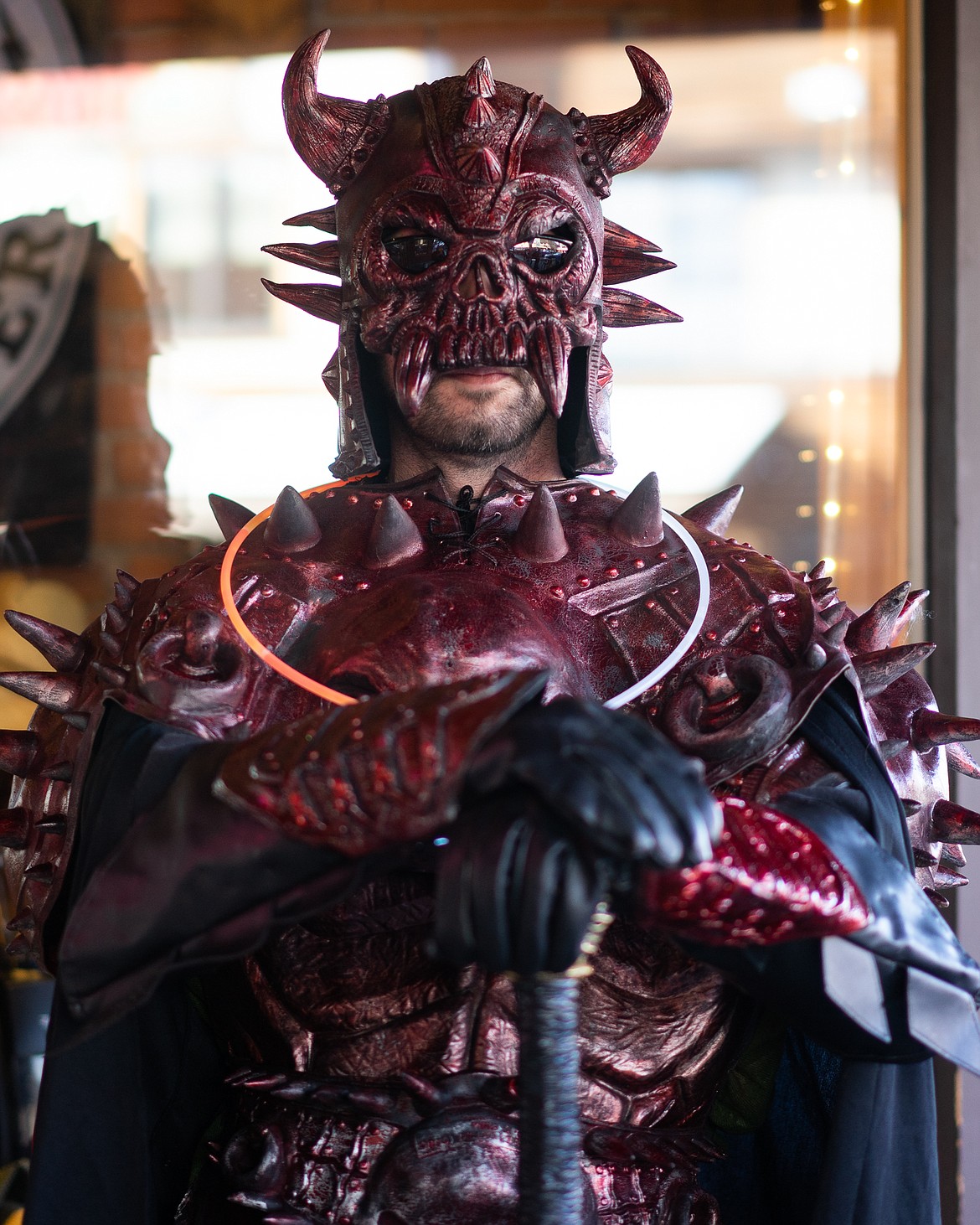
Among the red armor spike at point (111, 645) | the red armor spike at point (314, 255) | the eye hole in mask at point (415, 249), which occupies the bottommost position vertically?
the red armor spike at point (111, 645)

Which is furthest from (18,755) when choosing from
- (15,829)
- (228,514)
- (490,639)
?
(490,639)

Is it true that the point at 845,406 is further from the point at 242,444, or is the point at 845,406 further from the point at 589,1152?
the point at 589,1152

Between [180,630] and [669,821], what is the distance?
52 centimetres

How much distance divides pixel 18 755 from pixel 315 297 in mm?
579

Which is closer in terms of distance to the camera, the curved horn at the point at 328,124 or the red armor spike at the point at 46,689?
the red armor spike at the point at 46,689

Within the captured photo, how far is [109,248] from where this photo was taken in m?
2.52

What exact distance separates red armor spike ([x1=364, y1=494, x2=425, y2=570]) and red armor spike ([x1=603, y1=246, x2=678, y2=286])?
0.43 m

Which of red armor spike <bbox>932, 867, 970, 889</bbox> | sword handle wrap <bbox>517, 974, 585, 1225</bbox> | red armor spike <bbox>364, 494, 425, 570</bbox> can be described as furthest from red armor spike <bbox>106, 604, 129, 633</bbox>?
red armor spike <bbox>932, 867, 970, 889</bbox>

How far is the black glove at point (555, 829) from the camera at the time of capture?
0.85 meters

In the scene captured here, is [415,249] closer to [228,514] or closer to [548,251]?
[548,251]

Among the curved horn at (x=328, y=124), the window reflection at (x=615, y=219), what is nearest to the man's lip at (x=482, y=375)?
the curved horn at (x=328, y=124)

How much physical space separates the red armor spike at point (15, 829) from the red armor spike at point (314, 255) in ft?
2.13

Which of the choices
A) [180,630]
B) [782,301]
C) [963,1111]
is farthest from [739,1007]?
[782,301]

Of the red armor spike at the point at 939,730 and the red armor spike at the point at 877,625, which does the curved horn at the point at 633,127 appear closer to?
the red armor spike at the point at 877,625
